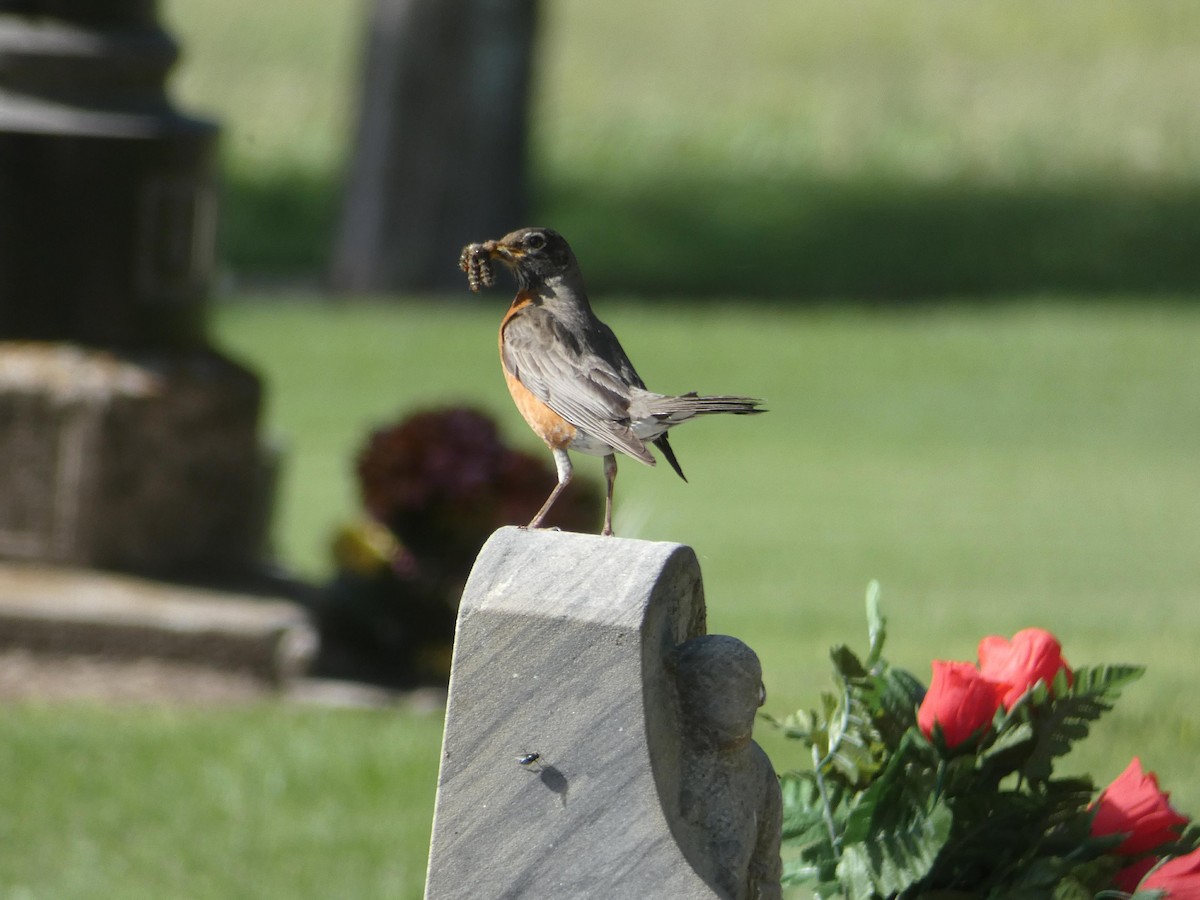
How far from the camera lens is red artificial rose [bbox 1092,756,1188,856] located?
310 cm

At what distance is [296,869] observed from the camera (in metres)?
5.57

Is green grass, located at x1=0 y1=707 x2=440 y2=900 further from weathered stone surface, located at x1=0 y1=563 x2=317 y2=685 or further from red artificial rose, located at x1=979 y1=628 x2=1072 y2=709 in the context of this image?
red artificial rose, located at x1=979 y1=628 x2=1072 y2=709

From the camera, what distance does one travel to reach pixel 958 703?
3.07 meters

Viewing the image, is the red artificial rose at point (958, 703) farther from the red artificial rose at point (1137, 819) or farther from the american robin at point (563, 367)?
the american robin at point (563, 367)

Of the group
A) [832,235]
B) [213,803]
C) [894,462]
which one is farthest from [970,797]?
[832,235]

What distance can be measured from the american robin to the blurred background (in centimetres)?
277

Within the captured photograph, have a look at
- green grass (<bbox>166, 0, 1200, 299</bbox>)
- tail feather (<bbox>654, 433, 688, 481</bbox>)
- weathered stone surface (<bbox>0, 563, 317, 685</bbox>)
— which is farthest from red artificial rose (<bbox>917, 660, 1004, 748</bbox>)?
green grass (<bbox>166, 0, 1200, 299</bbox>)

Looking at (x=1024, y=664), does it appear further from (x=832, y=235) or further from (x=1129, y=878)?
(x=832, y=235)

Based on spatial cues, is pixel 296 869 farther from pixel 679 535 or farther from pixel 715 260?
pixel 715 260

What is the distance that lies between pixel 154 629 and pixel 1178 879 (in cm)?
490

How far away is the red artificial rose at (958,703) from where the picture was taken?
121 inches

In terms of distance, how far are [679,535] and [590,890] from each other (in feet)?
27.7

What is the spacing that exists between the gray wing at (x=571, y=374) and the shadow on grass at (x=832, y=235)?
18204 millimetres

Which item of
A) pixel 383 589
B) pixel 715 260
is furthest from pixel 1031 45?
pixel 383 589
